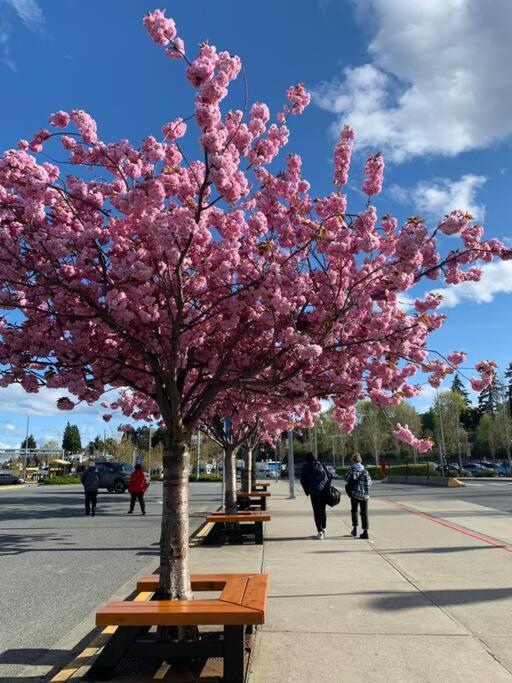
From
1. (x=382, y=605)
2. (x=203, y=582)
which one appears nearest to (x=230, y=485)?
(x=382, y=605)

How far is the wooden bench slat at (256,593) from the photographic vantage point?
4.43 m

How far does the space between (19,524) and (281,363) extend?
40.8 feet

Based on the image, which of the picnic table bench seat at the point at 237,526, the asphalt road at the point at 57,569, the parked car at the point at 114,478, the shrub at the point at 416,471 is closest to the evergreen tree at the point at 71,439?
the shrub at the point at 416,471

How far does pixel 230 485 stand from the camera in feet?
47.0

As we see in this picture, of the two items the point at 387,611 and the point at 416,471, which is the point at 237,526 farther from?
the point at 416,471

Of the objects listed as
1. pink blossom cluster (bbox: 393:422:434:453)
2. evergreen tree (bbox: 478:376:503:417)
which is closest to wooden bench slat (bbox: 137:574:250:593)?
pink blossom cluster (bbox: 393:422:434:453)

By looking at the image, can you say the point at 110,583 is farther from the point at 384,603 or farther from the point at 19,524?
the point at 19,524

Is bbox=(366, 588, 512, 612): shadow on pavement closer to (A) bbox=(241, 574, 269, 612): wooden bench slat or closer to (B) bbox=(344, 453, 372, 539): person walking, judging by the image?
(A) bbox=(241, 574, 269, 612): wooden bench slat

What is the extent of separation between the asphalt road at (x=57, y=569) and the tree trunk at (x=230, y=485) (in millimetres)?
1095

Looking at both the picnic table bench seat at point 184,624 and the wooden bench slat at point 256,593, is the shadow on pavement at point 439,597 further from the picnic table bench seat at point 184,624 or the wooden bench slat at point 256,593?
the picnic table bench seat at point 184,624

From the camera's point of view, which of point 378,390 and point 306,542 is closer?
point 378,390

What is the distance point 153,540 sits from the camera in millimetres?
12312

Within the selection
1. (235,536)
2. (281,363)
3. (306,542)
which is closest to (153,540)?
(235,536)

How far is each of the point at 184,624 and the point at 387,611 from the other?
2.62 m
